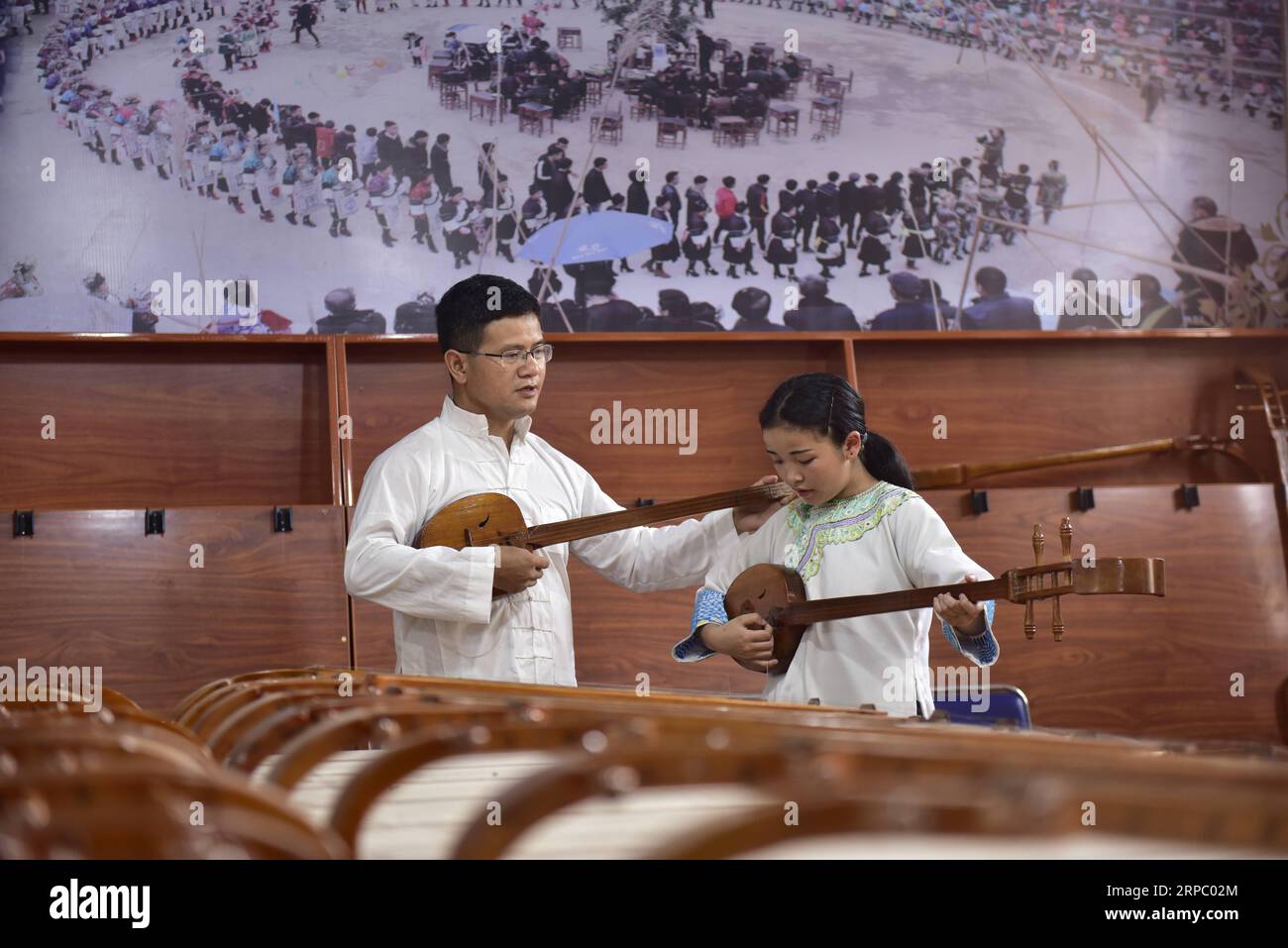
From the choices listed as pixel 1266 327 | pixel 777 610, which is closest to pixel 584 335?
pixel 777 610

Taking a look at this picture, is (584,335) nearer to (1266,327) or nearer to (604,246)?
(604,246)

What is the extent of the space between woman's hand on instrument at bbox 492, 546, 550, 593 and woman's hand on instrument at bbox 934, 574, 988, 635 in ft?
2.81

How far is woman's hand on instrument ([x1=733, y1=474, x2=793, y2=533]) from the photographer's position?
2.65m

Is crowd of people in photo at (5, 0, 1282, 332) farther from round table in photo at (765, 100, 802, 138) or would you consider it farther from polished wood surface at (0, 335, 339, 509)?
polished wood surface at (0, 335, 339, 509)

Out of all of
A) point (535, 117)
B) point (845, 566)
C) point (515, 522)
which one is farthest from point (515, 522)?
point (535, 117)

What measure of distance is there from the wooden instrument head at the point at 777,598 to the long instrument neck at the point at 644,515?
175 mm

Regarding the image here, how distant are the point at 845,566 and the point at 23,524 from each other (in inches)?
100

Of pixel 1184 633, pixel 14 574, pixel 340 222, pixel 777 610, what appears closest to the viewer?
pixel 777 610

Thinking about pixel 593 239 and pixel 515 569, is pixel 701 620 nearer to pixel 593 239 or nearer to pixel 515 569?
pixel 515 569

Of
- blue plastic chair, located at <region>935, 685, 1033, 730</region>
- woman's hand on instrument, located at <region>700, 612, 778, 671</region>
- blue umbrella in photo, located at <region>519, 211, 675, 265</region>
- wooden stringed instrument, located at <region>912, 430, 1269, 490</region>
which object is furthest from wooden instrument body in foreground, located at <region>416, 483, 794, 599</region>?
blue umbrella in photo, located at <region>519, 211, 675, 265</region>

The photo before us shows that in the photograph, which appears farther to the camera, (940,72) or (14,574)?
(940,72)

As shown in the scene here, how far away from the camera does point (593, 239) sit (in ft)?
15.3

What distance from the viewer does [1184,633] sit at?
4227mm
